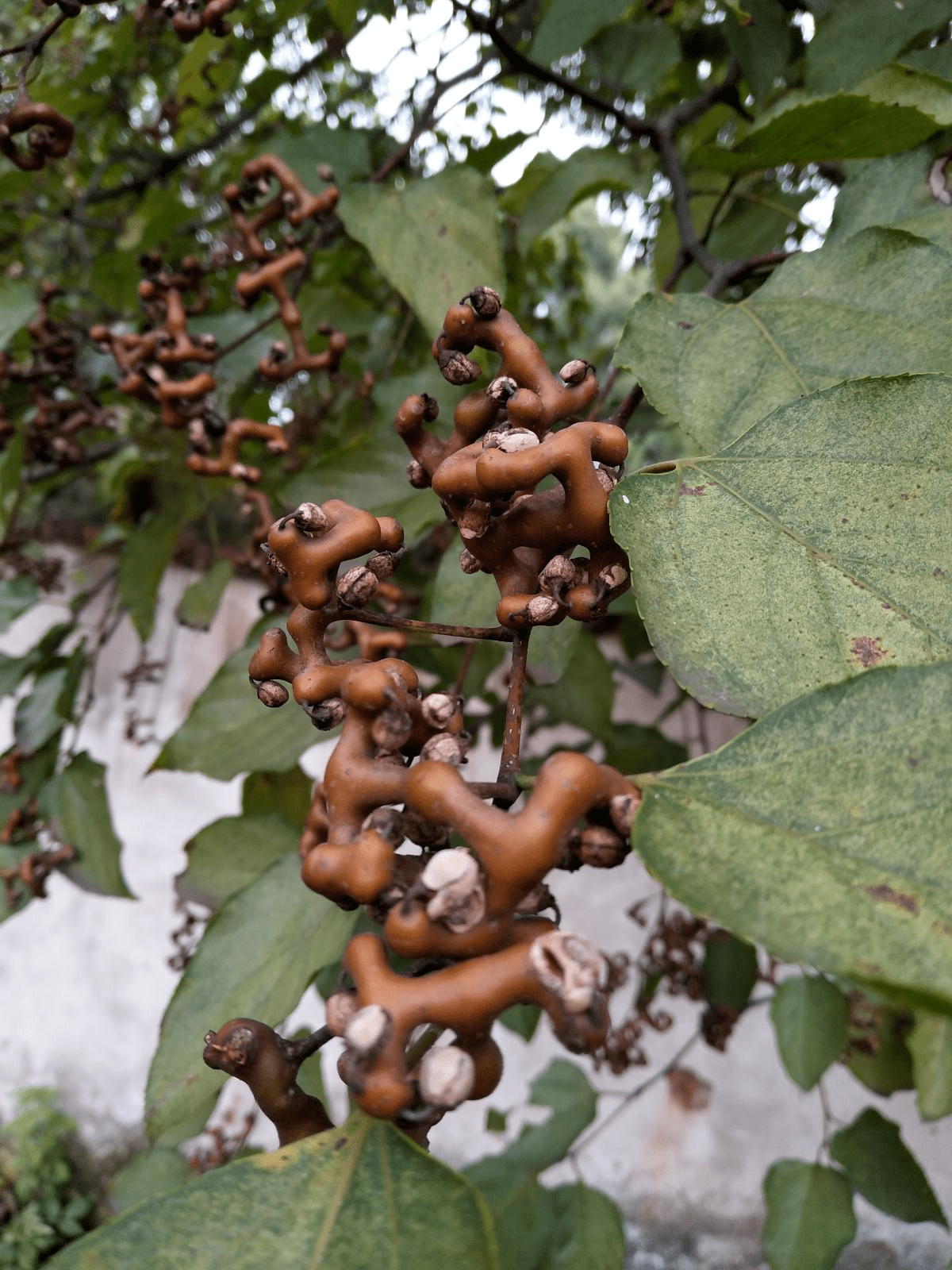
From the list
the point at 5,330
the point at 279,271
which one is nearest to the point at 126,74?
the point at 5,330

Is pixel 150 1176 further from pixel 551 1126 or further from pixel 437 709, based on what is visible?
pixel 437 709

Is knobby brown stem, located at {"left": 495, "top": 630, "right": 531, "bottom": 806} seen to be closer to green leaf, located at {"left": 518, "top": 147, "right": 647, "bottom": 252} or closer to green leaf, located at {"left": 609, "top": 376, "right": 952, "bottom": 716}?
green leaf, located at {"left": 609, "top": 376, "right": 952, "bottom": 716}

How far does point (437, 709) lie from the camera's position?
11.4 inches

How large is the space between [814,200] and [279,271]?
1.71ft

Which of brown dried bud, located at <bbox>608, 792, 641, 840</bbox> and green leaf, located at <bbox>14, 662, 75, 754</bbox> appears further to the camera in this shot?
green leaf, located at <bbox>14, 662, 75, 754</bbox>

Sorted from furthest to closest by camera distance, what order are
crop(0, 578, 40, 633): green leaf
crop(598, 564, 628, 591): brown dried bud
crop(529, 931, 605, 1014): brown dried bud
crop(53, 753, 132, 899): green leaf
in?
crop(0, 578, 40, 633): green leaf
crop(53, 753, 132, 899): green leaf
crop(598, 564, 628, 591): brown dried bud
crop(529, 931, 605, 1014): brown dried bud

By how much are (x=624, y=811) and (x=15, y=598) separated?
47.6 inches

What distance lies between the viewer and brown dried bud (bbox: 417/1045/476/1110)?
23cm

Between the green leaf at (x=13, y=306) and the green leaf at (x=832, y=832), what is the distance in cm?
72

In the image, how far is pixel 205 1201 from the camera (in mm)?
267

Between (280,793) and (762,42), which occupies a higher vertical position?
(762,42)

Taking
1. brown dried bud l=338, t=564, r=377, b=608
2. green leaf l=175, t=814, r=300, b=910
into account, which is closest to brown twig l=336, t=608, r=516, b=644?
brown dried bud l=338, t=564, r=377, b=608

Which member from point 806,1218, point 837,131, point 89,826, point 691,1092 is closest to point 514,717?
point 837,131

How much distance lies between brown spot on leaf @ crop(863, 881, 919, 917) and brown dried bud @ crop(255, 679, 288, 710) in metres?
0.20
